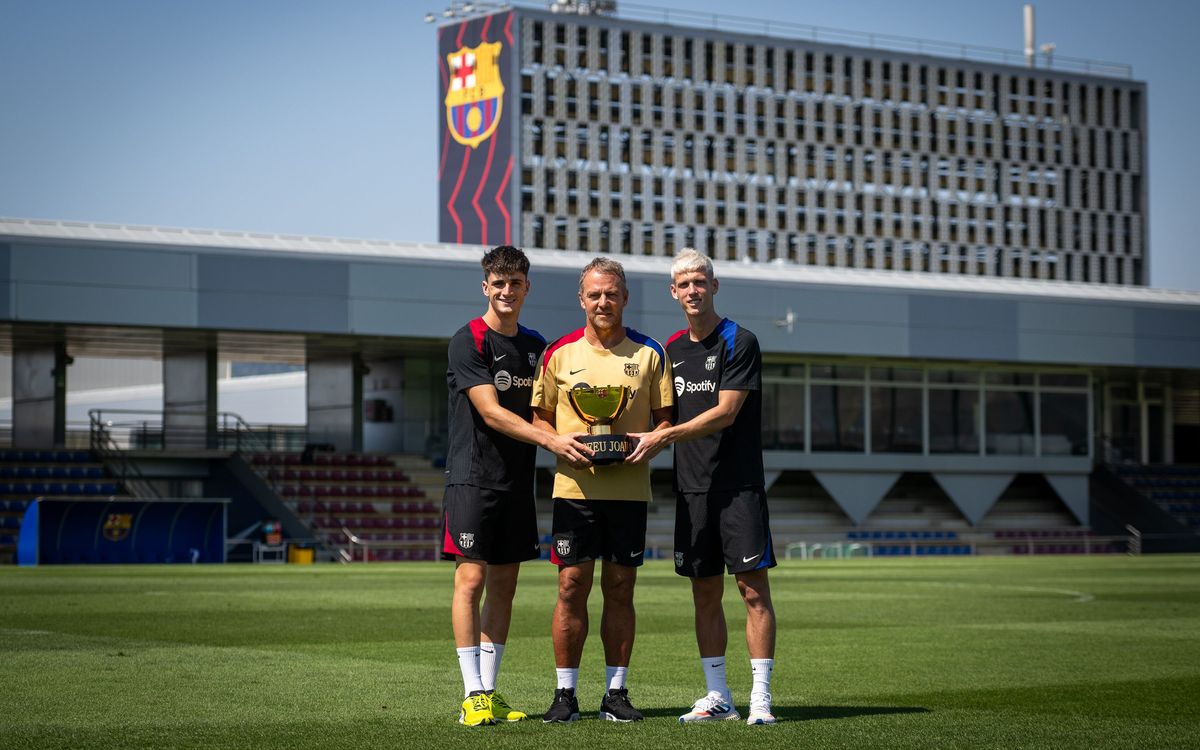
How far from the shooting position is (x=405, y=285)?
131ft

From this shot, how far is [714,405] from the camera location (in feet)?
22.6

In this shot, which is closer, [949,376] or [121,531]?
[121,531]

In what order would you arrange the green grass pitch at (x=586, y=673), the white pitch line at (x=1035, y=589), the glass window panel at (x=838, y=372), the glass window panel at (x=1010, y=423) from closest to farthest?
the green grass pitch at (x=586, y=673), the white pitch line at (x=1035, y=589), the glass window panel at (x=838, y=372), the glass window panel at (x=1010, y=423)

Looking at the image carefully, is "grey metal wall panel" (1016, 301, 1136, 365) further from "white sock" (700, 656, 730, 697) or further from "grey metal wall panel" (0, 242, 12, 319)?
"white sock" (700, 656, 730, 697)

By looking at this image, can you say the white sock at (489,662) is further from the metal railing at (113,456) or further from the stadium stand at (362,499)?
the metal railing at (113,456)

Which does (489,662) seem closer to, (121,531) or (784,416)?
(121,531)

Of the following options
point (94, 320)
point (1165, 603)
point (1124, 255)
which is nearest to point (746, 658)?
point (1165, 603)

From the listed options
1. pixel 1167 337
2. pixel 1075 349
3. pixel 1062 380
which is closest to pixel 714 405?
pixel 1075 349

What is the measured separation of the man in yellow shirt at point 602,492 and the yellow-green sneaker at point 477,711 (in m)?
0.27

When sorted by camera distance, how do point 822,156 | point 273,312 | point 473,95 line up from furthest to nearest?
point 822,156 → point 473,95 → point 273,312

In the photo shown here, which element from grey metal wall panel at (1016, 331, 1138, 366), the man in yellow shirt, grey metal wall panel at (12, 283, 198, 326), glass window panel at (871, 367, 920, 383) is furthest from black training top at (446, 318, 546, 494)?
grey metal wall panel at (1016, 331, 1138, 366)

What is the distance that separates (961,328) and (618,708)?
40.5m

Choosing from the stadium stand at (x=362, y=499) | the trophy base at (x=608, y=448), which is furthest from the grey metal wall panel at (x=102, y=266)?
the trophy base at (x=608, y=448)

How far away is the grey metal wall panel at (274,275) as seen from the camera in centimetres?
3797
